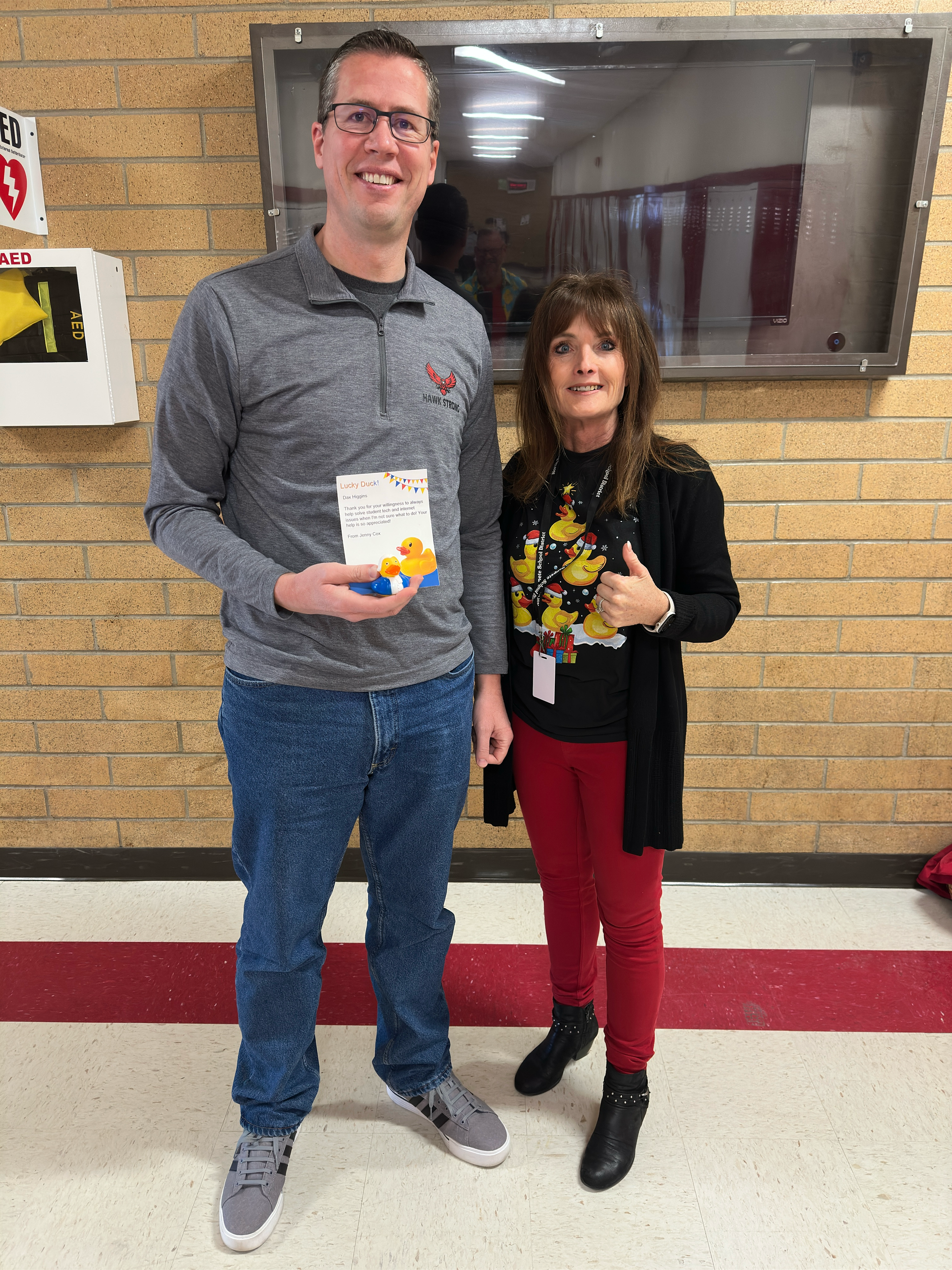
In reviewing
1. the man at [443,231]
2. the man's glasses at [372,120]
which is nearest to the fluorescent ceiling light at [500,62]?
the man at [443,231]

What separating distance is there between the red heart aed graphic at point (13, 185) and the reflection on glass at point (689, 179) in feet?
2.17

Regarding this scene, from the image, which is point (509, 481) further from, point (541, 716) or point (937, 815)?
point (937, 815)

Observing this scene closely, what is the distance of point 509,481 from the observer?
169 centimetres

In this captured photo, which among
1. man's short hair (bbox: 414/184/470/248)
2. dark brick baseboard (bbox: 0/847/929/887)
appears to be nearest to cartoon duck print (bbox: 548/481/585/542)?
man's short hair (bbox: 414/184/470/248)

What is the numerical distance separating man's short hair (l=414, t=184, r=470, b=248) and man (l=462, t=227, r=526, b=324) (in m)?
0.06

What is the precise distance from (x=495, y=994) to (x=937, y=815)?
1519mm

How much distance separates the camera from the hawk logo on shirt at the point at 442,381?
144 cm

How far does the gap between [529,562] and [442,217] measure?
1127 mm

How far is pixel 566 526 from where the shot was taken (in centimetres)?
157

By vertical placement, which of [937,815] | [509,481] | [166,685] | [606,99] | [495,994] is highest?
[606,99]

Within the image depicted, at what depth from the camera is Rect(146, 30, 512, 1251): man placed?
1.33 meters

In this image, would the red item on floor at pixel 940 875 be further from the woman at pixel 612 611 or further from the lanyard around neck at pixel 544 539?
the lanyard around neck at pixel 544 539

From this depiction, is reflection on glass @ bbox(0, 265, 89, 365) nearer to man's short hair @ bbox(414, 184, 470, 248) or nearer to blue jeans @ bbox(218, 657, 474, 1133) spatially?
man's short hair @ bbox(414, 184, 470, 248)

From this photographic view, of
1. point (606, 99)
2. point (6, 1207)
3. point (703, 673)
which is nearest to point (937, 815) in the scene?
point (703, 673)
